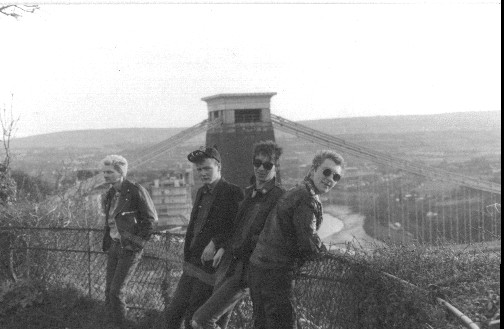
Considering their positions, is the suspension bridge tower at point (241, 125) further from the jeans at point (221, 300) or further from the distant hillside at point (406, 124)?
the jeans at point (221, 300)

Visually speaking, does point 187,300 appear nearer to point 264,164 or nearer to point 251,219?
point 251,219

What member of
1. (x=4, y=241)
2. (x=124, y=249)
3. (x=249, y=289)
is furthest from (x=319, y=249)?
(x=4, y=241)

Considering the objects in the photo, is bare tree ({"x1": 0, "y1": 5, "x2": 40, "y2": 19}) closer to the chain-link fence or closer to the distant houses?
the chain-link fence

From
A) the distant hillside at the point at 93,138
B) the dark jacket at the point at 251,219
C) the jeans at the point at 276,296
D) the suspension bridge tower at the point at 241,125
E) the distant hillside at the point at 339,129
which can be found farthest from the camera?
the suspension bridge tower at the point at 241,125

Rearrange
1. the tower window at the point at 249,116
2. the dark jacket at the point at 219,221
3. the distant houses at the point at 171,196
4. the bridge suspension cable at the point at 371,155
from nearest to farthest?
the dark jacket at the point at 219,221
the distant houses at the point at 171,196
the tower window at the point at 249,116
the bridge suspension cable at the point at 371,155

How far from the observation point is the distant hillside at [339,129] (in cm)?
1923

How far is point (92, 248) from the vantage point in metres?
5.24

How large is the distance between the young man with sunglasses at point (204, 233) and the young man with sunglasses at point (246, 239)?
0.16 meters

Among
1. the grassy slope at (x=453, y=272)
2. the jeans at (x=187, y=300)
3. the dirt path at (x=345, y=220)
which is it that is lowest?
the dirt path at (x=345, y=220)

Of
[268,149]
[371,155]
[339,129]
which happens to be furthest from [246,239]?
[339,129]

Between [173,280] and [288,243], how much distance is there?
1.74 meters

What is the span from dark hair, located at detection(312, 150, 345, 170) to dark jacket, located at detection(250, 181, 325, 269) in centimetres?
11

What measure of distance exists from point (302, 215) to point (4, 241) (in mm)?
3604

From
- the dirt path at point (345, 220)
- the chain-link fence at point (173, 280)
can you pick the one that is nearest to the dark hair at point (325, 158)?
the chain-link fence at point (173, 280)
